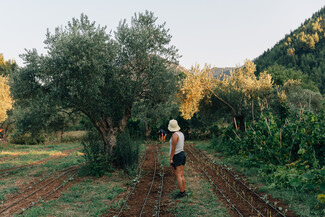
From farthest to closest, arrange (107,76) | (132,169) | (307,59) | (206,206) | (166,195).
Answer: (307,59), (132,169), (107,76), (166,195), (206,206)

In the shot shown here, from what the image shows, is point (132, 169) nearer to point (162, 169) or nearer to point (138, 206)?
point (162, 169)

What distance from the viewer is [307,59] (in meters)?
84.1

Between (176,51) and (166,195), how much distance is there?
615 centimetres

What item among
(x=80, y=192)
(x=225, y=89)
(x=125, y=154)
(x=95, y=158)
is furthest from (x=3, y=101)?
(x=225, y=89)

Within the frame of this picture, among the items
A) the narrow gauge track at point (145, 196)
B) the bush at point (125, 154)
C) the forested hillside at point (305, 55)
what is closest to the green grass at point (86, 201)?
the narrow gauge track at point (145, 196)

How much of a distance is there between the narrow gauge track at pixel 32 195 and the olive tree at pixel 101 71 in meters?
2.43

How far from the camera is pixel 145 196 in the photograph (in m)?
7.66

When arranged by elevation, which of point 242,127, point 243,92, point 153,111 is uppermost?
point 243,92

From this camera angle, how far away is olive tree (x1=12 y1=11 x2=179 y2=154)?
28.2ft

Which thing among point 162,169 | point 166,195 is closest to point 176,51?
point 162,169

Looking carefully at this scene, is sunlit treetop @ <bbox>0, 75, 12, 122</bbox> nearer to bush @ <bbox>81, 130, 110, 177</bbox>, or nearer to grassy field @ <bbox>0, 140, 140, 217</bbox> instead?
grassy field @ <bbox>0, 140, 140, 217</bbox>

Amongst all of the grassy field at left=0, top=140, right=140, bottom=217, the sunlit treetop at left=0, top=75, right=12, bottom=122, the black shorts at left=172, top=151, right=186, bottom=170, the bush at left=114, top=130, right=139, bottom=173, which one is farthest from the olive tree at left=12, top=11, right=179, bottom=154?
the sunlit treetop at left=0, top=75, right=12, bottom=122

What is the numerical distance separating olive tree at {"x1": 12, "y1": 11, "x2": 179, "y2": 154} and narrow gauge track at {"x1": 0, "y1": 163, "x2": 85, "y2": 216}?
7.96ft

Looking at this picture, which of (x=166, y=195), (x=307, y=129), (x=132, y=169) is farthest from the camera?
(x=132, y=169)
